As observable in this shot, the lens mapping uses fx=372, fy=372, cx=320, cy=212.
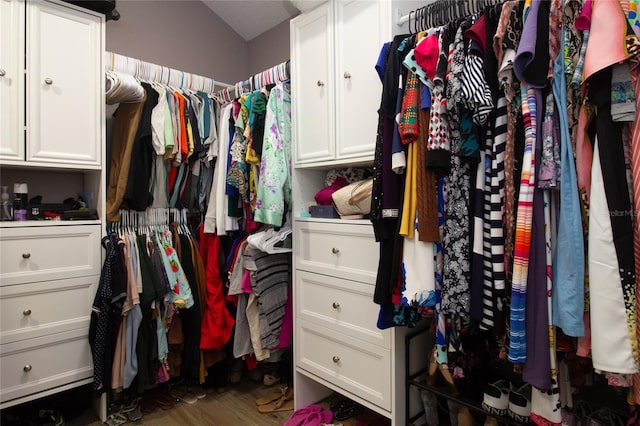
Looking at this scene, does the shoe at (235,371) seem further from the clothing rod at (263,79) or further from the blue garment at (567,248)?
the blue garment at (567,248)

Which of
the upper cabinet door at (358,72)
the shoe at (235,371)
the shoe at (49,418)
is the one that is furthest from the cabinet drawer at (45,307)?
the upper cabinet door at (358,72)

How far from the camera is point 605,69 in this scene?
925 mm

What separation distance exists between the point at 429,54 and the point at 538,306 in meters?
0.86

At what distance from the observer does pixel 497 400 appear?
129 cm

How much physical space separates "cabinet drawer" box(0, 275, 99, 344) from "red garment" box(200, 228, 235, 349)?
1.90ft

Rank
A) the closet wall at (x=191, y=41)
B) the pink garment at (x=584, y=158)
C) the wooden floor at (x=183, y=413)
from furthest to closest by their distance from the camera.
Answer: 1. the closet wall at (x=191, y=41)
2. the wooden floor at (x=183, y=413)
3. the pink garment at (x=584, y=158)

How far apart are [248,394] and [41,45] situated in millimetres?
2118

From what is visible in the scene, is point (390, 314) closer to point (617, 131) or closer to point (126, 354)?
point (617, 131)

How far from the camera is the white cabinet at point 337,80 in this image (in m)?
1.57

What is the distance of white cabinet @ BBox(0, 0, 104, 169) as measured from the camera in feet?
5.46

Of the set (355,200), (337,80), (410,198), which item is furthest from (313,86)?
(410,198)

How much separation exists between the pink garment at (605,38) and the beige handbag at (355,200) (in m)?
0.86

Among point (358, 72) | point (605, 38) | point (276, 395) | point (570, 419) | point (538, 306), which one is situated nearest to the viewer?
point (605, 38)

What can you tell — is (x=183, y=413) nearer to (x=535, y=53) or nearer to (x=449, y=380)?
(x=449, y=380)
